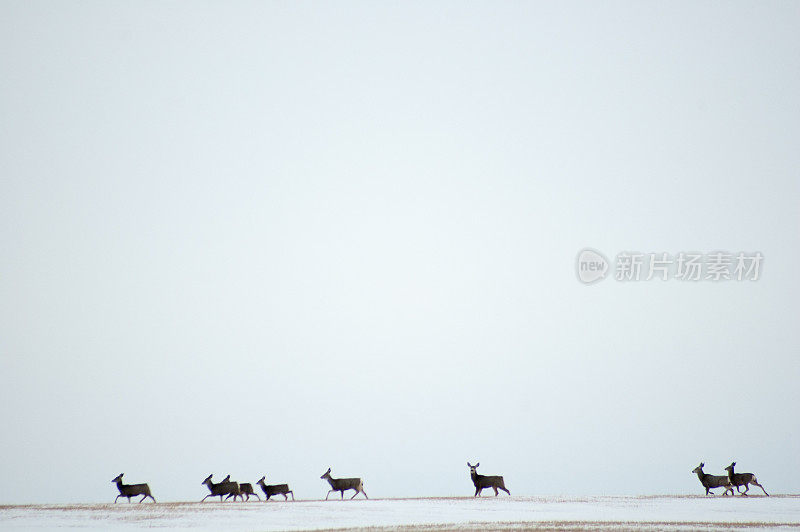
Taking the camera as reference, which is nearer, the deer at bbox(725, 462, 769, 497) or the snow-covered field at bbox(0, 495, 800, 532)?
the snow-covered field at bbox(0, 495, 800, 532)

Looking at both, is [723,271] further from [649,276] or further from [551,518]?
[551,518]

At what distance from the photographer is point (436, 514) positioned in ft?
96.5

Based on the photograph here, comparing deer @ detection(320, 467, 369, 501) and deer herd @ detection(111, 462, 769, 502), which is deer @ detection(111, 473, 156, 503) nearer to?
deer herd @ detection(111, 462, 769, 502)

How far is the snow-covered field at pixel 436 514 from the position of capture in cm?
2558

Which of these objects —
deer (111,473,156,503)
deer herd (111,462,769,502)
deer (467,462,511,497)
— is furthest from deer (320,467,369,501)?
deer (111,473,156,503)

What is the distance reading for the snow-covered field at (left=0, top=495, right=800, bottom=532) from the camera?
2558 centimetres

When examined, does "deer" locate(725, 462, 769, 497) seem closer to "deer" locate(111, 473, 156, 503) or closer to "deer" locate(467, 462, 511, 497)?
"deer" locate(467, 462, 511, 497)

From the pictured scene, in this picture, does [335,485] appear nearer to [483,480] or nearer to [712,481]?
[483,480]

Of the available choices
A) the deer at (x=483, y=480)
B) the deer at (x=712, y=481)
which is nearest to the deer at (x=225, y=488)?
the deer at (x=483, y=480)

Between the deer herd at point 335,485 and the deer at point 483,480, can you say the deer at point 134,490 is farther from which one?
the deer at point 483,480

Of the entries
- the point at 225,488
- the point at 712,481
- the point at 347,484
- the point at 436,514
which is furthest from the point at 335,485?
the point at 712,481

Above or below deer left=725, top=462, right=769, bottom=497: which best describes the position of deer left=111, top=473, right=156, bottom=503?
below

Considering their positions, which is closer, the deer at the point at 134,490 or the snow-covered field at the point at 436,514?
the snow-covered field at the point at 436,514

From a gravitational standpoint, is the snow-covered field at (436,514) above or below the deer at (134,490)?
above
